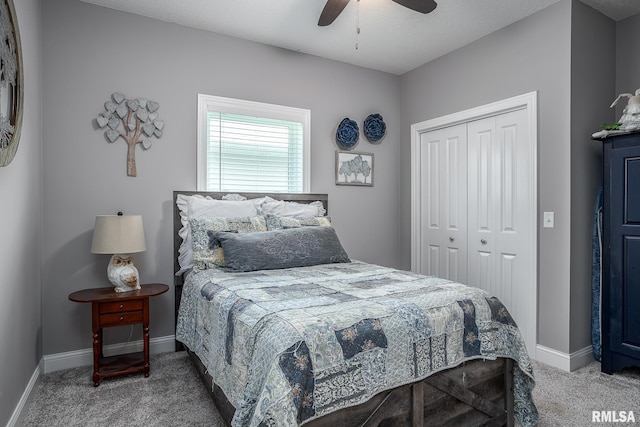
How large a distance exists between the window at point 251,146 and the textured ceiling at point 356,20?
62 cm

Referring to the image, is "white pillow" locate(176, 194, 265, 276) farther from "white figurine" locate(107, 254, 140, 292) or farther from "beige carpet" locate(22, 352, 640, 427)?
"beige carpet" locate(22, 352, 640, 427)

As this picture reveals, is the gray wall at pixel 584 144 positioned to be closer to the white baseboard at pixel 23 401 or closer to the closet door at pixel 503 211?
the closet door at pixel 503 211

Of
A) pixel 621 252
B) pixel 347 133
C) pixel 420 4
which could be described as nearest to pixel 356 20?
pixel 420 4

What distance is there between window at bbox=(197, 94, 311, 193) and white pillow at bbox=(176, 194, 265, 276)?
0.22 m

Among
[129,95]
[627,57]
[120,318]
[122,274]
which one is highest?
[627,57]

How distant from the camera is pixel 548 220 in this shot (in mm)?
2891

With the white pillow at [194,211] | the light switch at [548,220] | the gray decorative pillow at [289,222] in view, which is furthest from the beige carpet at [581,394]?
the white pillow at [194,211]

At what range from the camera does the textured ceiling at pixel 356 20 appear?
9.39 ft

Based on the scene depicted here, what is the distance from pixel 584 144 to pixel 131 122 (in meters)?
3.54

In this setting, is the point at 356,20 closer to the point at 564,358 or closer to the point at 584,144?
the point at 584,144

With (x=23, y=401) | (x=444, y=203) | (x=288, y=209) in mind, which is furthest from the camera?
(x=444, y=203)

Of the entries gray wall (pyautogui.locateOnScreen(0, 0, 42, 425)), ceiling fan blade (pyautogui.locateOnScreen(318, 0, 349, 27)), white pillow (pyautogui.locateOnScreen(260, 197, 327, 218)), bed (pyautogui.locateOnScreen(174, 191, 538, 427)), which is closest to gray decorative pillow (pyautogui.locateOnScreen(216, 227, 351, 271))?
bed (pyautogui.locateOnScreen(174, 191, 538, 427))

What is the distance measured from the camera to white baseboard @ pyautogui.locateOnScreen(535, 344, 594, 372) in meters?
2.76

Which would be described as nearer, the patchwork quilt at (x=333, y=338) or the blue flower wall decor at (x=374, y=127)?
the patchwork quilt at (x=333, y=338)
